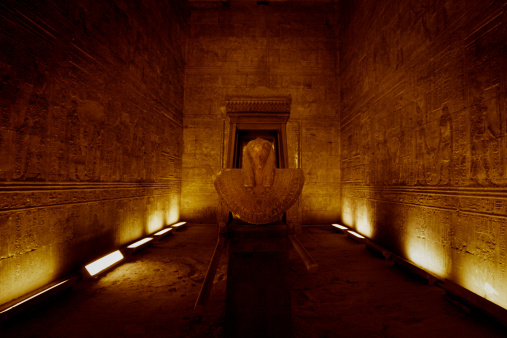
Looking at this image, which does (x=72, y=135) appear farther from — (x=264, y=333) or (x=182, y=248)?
(x=264, y=333)

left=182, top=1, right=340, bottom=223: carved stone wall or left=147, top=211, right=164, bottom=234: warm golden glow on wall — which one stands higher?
left=182, top=1, right=340, bottom=223: carved stone wall

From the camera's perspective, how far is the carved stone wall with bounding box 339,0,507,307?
2.50 m

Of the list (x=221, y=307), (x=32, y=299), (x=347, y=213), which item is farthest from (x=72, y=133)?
(x=347, y=213)

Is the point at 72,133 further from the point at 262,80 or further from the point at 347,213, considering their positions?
the point at 347,213

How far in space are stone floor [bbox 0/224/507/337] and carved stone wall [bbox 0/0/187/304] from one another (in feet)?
2.00

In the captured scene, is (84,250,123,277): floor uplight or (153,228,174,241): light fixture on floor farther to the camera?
(153,228,174,241): light fixture on floor

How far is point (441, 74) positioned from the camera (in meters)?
3.25

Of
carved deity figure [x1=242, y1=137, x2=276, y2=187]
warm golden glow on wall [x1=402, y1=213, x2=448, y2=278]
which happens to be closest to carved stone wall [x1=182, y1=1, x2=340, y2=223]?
warm golden glow on wall [x1=402, y1=213, x2=448, y2=278]

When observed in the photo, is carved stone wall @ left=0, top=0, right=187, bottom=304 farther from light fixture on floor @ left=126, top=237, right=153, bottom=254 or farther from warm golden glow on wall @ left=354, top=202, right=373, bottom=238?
warm golden glow on wall @ left=354, top=202, right=373, bottom=238

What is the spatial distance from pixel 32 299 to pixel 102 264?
1.10 metres

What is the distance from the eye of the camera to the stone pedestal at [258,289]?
5.38 feet

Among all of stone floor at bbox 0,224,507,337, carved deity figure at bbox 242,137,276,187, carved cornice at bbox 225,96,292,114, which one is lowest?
stone floor at bbox 0,224,507,337

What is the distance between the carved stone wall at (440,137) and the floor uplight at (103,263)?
16.0 feet

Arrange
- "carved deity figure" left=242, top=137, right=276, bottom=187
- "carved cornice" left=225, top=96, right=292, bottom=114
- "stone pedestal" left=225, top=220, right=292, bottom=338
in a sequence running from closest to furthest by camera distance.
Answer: "stone pedestal" left=225, top=220, right=292, bottom=338 < "carved deity figure" left=242, top=137, right=276, bottom=187 < "carved cornice" left=225, top=96, right=292, bottom=114
